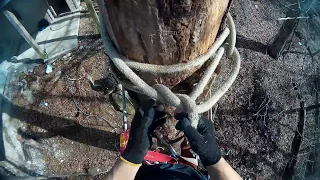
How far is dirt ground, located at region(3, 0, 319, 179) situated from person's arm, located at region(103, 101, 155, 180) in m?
2.71

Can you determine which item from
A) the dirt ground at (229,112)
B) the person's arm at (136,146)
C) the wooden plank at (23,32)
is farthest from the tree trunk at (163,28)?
the wooden plank at (23,32)

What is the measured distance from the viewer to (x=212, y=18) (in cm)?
100

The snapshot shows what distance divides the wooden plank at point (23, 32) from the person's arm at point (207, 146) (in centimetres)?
386

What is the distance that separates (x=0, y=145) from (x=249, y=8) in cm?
459

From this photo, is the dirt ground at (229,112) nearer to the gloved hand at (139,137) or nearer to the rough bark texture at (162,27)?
the gloved hand at (139,137)

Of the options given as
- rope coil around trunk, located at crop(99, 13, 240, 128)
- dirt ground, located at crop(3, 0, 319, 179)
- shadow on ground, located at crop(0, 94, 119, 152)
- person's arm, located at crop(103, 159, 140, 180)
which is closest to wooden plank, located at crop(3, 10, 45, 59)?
dirt ground, located at crop(3, 0, 319, 179)

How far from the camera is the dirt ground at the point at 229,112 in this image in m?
4.32

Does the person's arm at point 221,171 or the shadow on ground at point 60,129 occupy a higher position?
the person's arm at point 221,171

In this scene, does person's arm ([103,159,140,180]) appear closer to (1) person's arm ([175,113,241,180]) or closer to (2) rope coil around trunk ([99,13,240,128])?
(1) person's arm ([175,113,241,180])

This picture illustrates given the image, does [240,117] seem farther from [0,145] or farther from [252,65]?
[0,145]

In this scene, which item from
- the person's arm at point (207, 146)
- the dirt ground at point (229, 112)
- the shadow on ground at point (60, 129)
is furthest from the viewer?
the shadow on ground at point (60, 129)

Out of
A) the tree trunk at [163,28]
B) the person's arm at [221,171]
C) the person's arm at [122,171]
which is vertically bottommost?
the person's arm at [221,171]

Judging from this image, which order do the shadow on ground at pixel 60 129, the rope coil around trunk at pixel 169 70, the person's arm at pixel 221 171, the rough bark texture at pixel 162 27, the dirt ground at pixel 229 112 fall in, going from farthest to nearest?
the shadow on ground at pixel 60 129 < the dirt ground at pixel 229 112 < the person's arm at pixel 221 171 < the rope coil around trunk at pixel 169 70 < the rough bark texture at pixel 162 27

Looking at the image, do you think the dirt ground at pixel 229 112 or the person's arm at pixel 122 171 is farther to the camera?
the dirt ground at pixel 229 112
